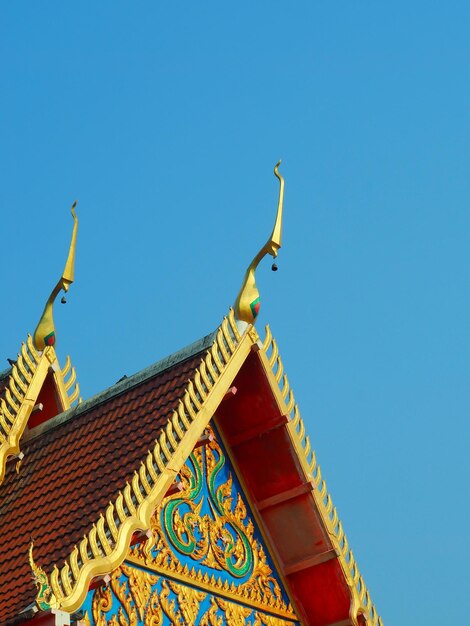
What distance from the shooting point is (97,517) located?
9.99 meters

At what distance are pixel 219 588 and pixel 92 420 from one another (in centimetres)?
165

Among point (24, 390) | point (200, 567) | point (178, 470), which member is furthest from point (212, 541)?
point (24, 390)

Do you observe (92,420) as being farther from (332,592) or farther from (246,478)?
(332,592)

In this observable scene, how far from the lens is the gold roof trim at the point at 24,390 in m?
11.7

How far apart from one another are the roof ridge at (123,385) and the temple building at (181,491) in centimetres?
2

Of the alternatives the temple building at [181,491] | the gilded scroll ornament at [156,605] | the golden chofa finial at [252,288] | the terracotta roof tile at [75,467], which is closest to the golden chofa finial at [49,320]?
the temple building at [181,491]

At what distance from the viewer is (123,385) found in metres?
11.9

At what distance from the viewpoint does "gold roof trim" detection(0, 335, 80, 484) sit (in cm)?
1170

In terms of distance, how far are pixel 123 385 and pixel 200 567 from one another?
1675 millimetres

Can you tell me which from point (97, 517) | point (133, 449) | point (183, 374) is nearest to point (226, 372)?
point (183, 374)

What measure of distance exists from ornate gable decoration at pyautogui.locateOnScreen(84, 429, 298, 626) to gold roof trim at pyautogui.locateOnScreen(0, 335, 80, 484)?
1.42 meters

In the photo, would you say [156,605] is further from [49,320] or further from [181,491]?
[49,320]

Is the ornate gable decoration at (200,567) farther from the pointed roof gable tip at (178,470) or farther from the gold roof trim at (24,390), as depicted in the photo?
the gold roof trim at (24,390)

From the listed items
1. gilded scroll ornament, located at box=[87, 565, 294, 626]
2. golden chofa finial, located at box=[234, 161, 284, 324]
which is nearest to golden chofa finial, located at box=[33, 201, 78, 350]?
golden chofa finial, located at box=[234, 161, 284, 324]
